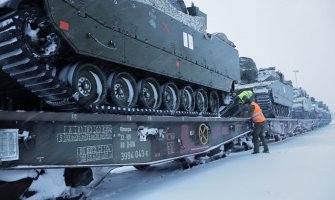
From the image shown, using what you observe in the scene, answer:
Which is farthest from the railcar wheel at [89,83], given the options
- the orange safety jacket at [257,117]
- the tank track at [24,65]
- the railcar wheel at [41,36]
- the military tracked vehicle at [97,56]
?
the orange safety jacket at [257,117]

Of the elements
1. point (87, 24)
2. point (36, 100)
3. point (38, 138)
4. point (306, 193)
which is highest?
point (87, 24)

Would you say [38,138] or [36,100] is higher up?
[36,100]

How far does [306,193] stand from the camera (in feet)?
13.5

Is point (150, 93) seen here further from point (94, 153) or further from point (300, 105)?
point (300, 105)

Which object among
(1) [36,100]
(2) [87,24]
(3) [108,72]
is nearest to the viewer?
(2) [87,24]

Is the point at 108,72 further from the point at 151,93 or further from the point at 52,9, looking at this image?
the point at 52,9

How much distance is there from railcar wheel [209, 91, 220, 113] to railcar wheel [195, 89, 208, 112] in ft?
1.39

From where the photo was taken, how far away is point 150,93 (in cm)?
626

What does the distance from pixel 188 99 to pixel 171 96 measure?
3.01 ft

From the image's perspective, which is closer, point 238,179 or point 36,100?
point 36,100

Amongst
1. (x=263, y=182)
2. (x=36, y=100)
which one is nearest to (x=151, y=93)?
(x=36, y=100)

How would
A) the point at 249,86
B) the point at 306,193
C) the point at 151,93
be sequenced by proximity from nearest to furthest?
the point at 306,193
the point at 151,93
the point at 249,86

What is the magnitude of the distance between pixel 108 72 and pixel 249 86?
11.8 meters

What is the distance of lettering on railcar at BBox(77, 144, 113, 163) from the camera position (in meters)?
3.70
